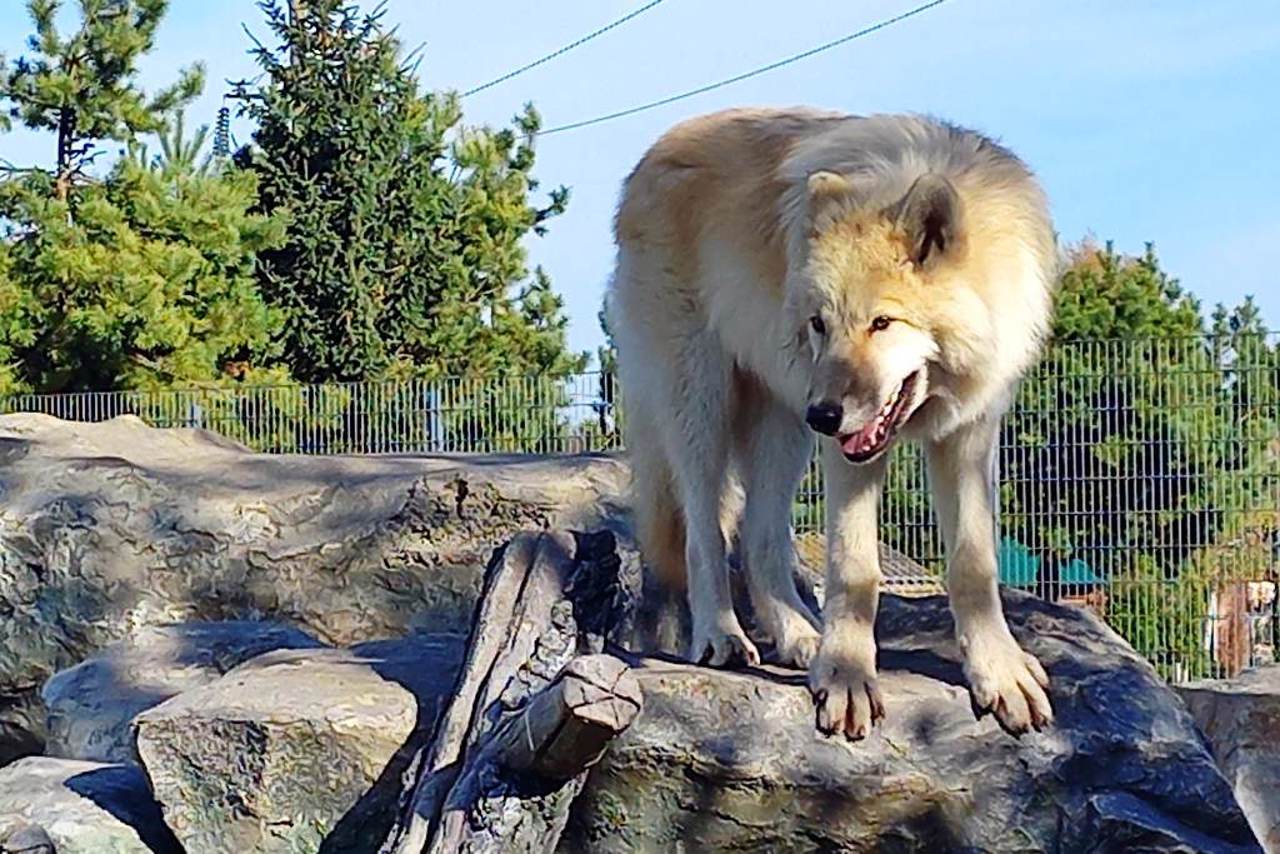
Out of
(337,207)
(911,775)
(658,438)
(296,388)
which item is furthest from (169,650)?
(337,207)

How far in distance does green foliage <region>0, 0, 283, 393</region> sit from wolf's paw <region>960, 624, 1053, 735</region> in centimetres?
1377

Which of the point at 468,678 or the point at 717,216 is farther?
the point at 717,216

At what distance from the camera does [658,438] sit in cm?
535

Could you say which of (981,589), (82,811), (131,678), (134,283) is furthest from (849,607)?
(134,283)

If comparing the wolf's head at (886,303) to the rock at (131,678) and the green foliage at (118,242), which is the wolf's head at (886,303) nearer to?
the rock at (131,678)

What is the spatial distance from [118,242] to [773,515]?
1344cm

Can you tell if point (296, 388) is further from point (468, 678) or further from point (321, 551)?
point (468, 678)

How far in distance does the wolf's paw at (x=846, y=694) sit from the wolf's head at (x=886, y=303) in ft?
1.76

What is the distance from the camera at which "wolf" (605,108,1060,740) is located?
4.22 metres

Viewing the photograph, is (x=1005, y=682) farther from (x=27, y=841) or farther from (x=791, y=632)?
(x=27, y=841)

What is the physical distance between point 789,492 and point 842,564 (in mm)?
804

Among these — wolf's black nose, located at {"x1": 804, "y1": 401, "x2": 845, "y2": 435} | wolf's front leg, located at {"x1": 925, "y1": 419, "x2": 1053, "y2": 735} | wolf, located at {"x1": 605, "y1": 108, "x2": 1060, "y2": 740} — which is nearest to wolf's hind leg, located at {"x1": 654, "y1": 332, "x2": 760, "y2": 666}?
wolf, located at {"x1": 605, "y1": 108, "x2": 1060, "y2": 740}

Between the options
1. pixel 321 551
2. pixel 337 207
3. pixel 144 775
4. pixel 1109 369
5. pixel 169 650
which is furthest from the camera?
pixel 337 207

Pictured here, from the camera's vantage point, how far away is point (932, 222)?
4223 mm
